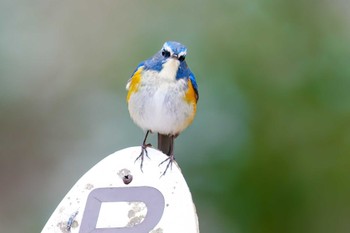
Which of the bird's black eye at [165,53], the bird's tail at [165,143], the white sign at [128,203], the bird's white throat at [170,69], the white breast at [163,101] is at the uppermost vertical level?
the bird's black eye at [165,53]

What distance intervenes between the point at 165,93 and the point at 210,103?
5.32 ft

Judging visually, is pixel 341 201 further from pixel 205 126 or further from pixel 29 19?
pixel 29 19

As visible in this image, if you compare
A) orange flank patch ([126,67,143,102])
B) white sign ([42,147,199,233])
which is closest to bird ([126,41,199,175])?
orange flank patch ([126,67,143,102])

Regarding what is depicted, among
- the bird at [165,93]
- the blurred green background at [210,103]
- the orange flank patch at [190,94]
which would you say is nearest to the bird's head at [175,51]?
the bird at [165,93]

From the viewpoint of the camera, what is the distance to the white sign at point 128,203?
2.57 meters

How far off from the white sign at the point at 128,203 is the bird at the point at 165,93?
1.11 ft

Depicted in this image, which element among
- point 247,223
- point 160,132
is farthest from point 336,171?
point 160,132

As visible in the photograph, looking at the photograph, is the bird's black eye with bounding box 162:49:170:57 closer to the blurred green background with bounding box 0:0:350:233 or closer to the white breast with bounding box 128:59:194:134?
the white breast with bounding box 128:59:194:134

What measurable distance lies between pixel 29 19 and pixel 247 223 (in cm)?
211

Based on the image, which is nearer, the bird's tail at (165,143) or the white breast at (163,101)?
the white breast at (163,101)

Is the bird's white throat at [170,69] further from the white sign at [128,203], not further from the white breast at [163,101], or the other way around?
the white sign at [128,203]

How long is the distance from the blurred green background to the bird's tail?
1320 mm

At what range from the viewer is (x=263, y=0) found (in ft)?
16.2

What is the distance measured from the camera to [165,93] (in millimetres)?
3096
